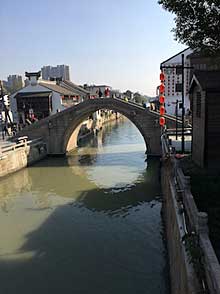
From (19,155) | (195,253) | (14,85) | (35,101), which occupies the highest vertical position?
(14,85)

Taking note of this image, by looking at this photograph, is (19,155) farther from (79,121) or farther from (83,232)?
(83,232)

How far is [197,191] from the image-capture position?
10438 mm

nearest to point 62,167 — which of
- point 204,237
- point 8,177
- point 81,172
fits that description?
point 81,172

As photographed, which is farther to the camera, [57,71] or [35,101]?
[57,71]

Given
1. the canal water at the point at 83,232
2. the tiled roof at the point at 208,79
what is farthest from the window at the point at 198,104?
the canal water at the point at 83,232

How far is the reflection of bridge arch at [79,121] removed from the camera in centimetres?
2888

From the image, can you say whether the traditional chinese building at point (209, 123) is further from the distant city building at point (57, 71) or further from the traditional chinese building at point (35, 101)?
the distant city building at point (57, 71)

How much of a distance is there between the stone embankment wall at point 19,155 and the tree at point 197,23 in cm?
1584

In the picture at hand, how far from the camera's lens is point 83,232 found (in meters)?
13.8

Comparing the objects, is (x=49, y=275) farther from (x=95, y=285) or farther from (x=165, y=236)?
(x=165, y=236)

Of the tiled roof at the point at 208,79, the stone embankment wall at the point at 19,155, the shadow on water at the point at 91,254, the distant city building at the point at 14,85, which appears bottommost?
the shadow on water at the point at 91,254

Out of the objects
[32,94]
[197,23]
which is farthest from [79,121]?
[197,23]

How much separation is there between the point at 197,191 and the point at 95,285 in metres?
4.47

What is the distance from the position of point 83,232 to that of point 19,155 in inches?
543
